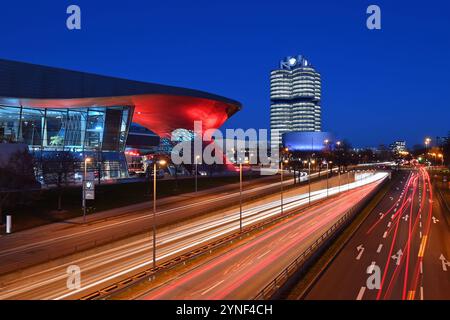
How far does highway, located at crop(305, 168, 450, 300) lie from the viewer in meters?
16.4

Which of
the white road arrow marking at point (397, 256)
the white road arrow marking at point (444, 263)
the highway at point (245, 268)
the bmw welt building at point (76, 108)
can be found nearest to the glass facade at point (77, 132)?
the bmw welt building at point (76, 108)

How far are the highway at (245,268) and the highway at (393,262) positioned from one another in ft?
7.49

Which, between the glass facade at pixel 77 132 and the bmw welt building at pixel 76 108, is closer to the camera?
the bmw welt building at pixel 76 108

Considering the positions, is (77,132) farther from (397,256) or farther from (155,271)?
(397,256)

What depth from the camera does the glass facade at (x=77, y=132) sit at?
6096 cm

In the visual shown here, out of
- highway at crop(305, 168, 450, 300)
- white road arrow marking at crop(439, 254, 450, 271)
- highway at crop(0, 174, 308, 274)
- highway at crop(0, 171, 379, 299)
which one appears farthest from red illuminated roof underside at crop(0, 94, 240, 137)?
white road arrow marking at crop(439, 254, 450, 271)

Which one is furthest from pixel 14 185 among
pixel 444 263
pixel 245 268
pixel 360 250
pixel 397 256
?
pixel 444 263

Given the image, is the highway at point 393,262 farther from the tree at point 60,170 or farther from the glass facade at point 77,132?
the glass facade at point 77,132

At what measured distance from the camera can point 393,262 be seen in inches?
832

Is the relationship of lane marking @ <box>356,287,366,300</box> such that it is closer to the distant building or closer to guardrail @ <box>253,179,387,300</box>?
guardrail @ <box>253,179,387,300</box>

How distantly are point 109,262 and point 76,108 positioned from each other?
165 ft

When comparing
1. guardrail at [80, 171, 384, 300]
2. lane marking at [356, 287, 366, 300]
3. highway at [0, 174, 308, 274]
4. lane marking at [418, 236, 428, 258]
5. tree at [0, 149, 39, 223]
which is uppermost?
tree at [0, 149, 39, 223]

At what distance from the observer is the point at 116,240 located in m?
24.7
